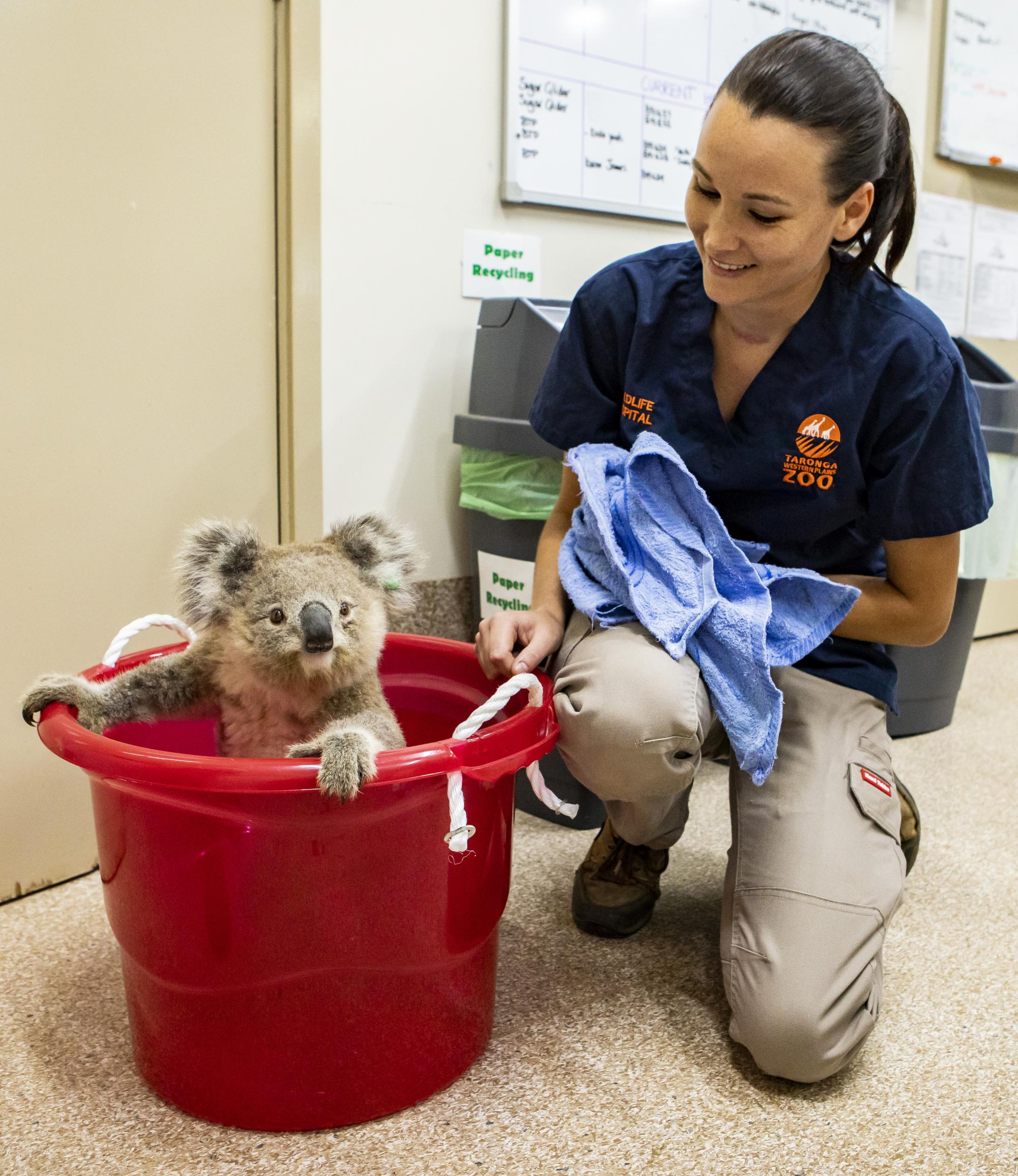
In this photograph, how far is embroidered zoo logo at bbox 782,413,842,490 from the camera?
3.39 feet

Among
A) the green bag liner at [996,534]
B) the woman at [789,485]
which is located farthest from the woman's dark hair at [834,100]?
the green bag liner at [996,534]

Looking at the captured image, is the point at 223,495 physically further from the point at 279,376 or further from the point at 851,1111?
the point at 851,1111

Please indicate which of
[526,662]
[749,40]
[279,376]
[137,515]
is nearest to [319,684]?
[526,662]

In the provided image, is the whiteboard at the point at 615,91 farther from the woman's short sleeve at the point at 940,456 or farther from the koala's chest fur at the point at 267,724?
the koala's chest fur at the point at 267,724

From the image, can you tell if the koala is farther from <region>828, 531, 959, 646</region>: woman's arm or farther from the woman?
<region>828, 531, 959, 646</region>: woman's arm

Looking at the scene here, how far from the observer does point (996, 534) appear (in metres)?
1.79

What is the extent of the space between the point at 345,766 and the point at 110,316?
2.52 ft

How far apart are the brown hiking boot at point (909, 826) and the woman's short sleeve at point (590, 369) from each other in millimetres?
573

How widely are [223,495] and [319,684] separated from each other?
1.86 ft

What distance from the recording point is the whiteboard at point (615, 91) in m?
1.64

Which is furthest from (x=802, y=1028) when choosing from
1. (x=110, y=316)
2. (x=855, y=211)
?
(x=110, y=316)

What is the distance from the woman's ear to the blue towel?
0.89ft

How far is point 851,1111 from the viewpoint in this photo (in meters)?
0.90

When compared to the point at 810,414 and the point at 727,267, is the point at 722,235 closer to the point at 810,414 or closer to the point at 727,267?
the point at 727,267
